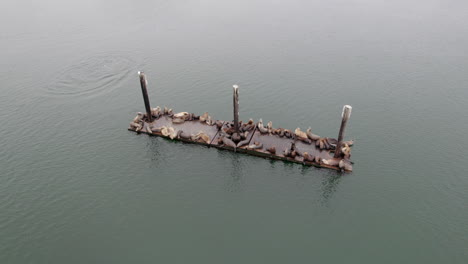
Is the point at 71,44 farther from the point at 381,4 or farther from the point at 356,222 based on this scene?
the point at 381,4

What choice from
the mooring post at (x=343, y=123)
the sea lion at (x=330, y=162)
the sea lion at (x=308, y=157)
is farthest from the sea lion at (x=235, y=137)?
the mooring post at (x=343, y=123)

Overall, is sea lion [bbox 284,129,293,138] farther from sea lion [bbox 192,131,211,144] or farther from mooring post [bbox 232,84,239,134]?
sea lion [bbox 192,131,211,144]

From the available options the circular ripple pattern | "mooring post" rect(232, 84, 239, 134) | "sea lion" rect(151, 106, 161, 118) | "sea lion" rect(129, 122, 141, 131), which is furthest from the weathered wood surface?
the circular ripple pattern

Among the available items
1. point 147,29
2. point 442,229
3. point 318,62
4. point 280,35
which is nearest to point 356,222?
point 442,229

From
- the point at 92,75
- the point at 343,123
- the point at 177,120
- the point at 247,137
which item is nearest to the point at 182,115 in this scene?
the point at 177,120

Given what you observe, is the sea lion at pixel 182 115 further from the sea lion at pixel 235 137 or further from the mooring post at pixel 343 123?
the mooring post at pixel 343 123
